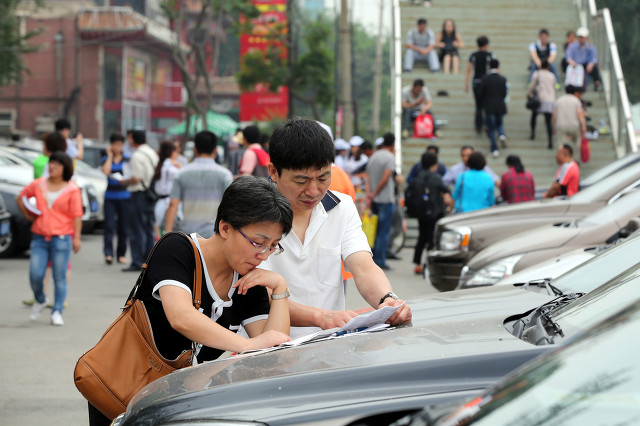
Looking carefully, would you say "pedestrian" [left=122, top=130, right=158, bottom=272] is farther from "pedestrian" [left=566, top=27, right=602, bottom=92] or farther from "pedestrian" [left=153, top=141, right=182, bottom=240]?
"pedestrian" [left=566, top=27, right=602, bottom=92]

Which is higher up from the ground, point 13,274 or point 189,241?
point 189,241

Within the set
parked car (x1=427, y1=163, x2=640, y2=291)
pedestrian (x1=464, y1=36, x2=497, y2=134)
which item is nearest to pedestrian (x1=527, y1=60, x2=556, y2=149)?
pedestrian (x1=464, y1=36, x2=497, y2=134)

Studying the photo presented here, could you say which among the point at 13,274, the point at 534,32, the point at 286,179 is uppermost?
the point at 534,32

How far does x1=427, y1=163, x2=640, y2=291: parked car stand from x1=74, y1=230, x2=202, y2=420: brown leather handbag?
268 inches

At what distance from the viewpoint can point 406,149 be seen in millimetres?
20016

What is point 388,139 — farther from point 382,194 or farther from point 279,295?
point 279,295

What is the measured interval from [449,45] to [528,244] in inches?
566

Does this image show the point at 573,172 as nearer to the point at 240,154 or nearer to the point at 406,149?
the point at 240,154

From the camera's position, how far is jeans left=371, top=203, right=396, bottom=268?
46.9 ft

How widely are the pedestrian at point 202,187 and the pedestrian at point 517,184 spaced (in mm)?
4956

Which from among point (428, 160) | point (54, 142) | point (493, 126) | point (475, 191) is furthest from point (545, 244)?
point (493, 126)

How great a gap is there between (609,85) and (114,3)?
44.0 meters

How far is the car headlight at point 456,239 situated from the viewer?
1017 centimetres

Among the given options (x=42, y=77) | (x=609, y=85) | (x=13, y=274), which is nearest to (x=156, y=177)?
(x=13, y=274)
